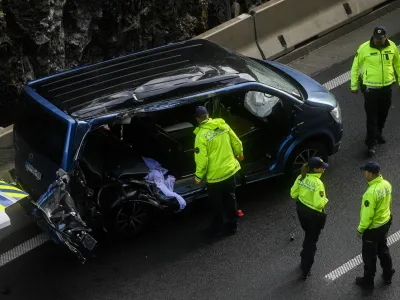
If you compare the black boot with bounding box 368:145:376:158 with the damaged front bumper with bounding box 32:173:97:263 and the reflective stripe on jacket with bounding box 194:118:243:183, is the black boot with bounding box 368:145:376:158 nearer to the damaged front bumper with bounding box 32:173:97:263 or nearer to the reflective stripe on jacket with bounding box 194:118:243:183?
the reflective stripe on jacket with bounding box 194:118:243:183

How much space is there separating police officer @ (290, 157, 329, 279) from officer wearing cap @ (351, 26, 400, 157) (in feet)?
8.58

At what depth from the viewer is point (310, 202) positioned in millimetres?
7930

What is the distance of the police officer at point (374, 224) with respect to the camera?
7.64 m

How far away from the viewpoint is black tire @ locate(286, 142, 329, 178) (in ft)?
31.2

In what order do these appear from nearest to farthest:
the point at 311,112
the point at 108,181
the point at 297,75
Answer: the point at 108,181, the point at 311,112, the point at 297,75

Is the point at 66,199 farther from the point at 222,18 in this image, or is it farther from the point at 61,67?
the point at 222,18

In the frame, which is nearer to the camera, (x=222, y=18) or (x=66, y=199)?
(x=66, y=199)

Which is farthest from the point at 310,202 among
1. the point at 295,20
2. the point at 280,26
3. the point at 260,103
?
the point at 295,20

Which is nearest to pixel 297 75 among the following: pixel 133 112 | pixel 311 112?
pixel 311 112

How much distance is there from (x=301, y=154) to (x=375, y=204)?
81.9 inches

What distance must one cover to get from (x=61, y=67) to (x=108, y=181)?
11.8 feet

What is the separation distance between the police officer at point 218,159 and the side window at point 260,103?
0.93 m

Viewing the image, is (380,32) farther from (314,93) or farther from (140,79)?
(140,79)

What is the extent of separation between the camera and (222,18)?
1382 cm
